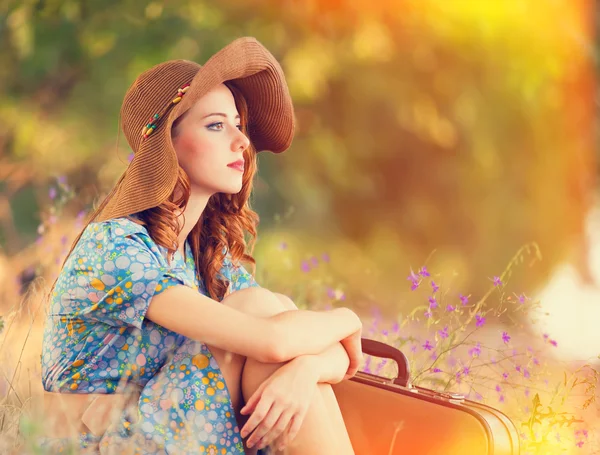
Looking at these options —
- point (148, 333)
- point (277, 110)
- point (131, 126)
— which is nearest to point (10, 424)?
point (148, 333)

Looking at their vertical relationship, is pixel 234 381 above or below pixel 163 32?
below

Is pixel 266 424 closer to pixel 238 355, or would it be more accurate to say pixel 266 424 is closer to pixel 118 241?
pixel 238 355

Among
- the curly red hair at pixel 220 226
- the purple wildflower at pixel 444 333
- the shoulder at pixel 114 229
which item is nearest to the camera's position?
the shoulder at pixel 114 229

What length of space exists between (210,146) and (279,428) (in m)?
0.70

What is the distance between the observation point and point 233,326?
1650 millimetres

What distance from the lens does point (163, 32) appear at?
4.53m

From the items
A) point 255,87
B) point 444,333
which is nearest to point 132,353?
point 255,87

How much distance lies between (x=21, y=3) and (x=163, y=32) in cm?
80

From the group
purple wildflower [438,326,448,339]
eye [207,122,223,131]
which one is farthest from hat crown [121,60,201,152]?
purple wildflower [438,326,448,339]

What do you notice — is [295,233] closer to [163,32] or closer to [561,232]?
[163,32]

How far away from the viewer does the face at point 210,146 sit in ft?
6.45

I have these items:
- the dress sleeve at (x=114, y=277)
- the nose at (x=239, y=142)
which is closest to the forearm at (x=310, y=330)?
the dress sleeve at (x=114, y=277)

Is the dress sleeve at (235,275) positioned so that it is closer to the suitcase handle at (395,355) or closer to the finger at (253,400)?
the suitcase handle at (395,355)

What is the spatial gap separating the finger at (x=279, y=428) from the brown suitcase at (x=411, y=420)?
0.75ft
